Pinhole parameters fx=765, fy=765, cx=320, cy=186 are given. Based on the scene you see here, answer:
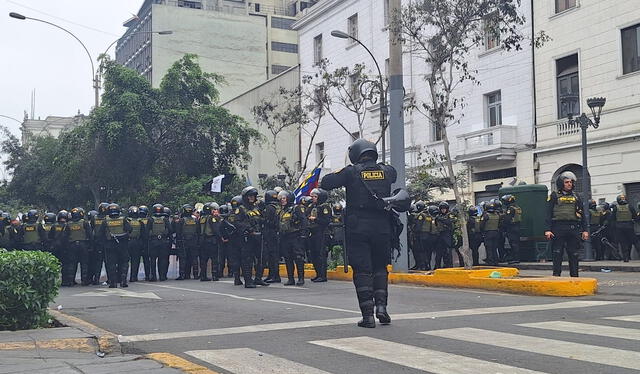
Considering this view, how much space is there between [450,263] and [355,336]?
1303 cm

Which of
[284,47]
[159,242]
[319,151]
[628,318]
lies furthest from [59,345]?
[284,47]

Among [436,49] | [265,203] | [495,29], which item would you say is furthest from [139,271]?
[495,29]

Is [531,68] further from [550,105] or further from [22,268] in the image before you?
[22,268]

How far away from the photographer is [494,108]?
31391mm

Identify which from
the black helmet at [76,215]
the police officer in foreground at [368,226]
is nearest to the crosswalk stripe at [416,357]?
the police officer in foreground at [368,226]

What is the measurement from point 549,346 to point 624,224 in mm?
14902

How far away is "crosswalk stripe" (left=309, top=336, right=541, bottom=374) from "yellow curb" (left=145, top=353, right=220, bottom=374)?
4.33 ft

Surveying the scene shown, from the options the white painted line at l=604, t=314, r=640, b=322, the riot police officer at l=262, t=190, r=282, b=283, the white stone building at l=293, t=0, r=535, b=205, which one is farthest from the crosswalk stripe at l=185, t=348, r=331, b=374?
the white stone building at l=293, t=0, r=535, b=205

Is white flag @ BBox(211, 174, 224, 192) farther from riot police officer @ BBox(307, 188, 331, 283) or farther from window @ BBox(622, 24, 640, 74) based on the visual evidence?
window @ BBox(622, 24, 640, 74)

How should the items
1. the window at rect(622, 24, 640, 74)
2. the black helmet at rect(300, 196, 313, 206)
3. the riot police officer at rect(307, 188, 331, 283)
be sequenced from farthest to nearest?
the window at rect(622, 24, 640, 74) < the black helmet at rect(300, 196, 313, 206) < the riot police officer at rect(307, 188, 331, 283)

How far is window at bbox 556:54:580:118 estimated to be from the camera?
27.4 m

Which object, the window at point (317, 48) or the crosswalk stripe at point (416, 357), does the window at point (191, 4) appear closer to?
the window at point (317, 48)

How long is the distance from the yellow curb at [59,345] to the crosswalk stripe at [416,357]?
2054 millimetres

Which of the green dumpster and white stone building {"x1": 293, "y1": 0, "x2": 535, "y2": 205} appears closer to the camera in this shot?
the green dumpster
